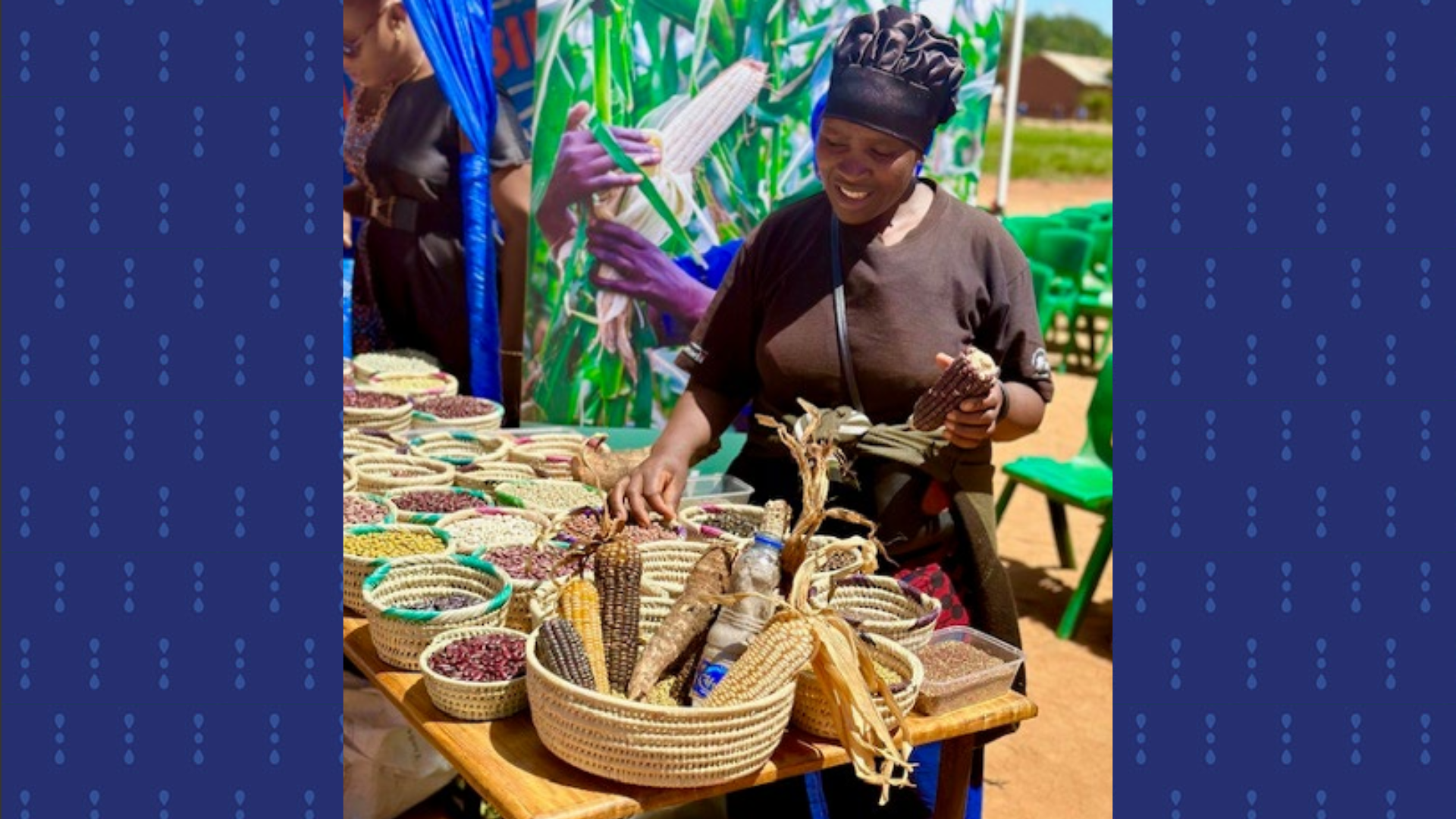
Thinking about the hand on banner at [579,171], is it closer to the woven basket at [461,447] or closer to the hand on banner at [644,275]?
the hand on banner at [644,275]

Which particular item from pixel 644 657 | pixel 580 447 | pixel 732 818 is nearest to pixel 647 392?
pixel 580 447

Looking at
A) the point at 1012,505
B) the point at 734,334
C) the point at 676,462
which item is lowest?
the point at 1012,505

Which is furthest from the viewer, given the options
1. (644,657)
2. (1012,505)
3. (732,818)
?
(1012,505)

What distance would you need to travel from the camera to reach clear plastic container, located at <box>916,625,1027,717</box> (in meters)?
2.32

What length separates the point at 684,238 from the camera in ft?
16.1

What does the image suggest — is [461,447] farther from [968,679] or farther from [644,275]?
[968,679]

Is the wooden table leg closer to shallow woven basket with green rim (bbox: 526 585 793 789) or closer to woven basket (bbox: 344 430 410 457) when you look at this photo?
shallow woven basket with green rim (bbox: 526 585 793 789)

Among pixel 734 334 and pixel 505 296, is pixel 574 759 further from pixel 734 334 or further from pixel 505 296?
pixel 505 296

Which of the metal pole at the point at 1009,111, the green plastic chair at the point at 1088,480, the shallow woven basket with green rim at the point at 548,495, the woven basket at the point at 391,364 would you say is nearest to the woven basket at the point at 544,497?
the shallow woven basket with green rim at the point at 548,495

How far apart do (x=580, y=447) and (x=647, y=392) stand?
123 centimetres

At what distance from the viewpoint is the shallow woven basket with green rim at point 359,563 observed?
2.64 m

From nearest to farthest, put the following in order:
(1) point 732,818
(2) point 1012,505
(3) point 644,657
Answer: (3) point 644,657 < (1) point 732,818 < (2) point 1012,505

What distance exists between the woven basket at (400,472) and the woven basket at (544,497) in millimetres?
154

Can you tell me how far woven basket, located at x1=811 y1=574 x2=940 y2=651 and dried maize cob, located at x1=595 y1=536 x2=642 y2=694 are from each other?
32 cm
